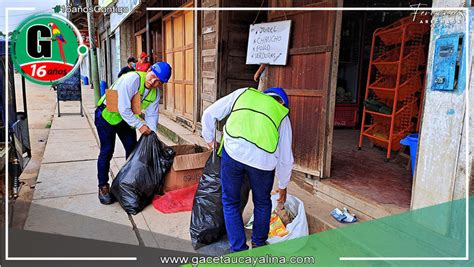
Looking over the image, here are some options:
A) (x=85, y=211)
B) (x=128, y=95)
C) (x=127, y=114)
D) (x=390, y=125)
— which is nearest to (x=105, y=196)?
(x=85, y=211)

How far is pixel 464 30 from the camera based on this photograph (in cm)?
209

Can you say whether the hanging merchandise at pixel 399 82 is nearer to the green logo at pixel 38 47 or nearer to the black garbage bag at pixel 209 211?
the black garbage bag at pixel 209 211

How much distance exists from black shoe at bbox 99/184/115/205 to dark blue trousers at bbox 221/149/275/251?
165 cm

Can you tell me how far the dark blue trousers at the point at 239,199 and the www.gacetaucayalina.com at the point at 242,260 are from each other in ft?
0.28

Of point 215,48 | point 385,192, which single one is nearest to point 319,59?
point 385,192

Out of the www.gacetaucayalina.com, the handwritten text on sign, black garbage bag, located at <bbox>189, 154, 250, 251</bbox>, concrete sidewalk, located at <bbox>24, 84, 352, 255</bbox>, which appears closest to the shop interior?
concrete sidewalk, located at <bbox>24, 84, 352, 255</bbox>

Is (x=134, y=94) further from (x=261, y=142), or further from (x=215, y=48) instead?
(x=215, y=48)

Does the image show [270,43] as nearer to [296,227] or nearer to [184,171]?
[184,171]

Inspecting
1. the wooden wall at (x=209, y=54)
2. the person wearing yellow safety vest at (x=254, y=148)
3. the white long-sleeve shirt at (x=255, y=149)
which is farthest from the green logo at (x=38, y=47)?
the person wearing yellow safety vest at (x=254, y=148)

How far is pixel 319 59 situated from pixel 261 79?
1041 millimetres

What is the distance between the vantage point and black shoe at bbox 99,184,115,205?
366 cm

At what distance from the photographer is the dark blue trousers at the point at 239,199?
248 cm

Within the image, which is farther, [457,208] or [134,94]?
[134,94]

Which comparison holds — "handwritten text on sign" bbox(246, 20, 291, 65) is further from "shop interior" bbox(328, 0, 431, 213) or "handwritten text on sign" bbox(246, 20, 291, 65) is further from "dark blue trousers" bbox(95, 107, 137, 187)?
"dark blue trousers" bbox(95, 107, 137, 187)
